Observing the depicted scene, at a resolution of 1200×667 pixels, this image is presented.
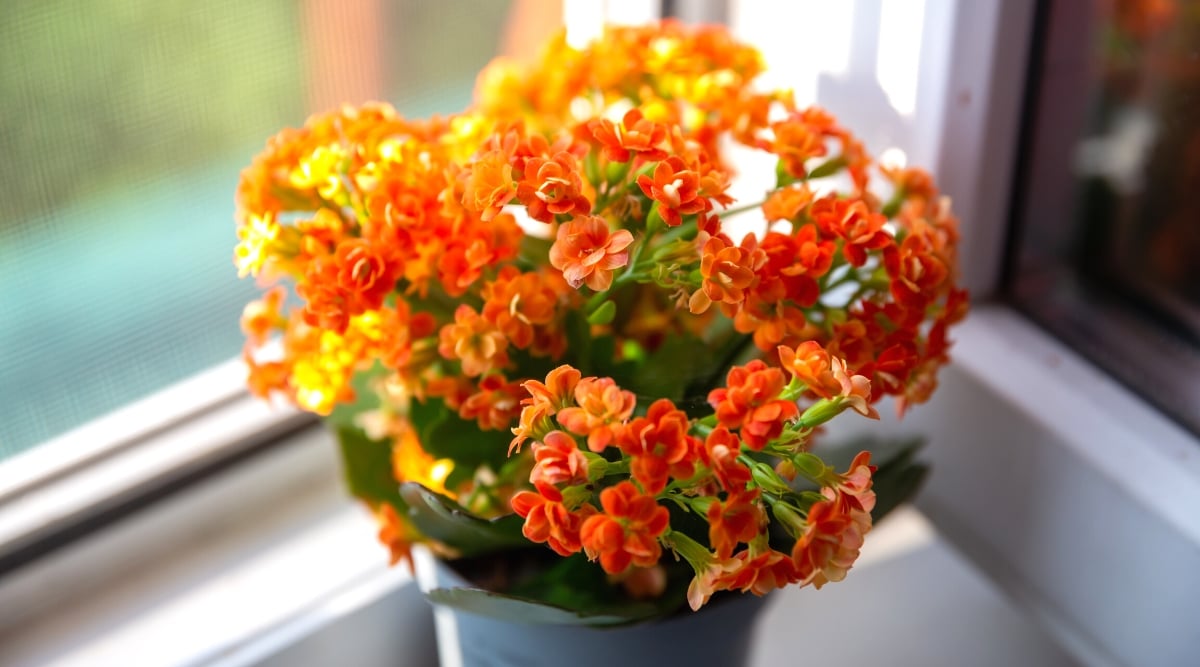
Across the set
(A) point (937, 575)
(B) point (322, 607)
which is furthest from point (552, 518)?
(A) point (937, 575)

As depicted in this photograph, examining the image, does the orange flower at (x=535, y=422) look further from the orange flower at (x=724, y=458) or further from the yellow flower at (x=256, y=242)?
the yellow flower at (x=256, y=242)

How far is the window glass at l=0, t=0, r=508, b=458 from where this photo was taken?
668mm

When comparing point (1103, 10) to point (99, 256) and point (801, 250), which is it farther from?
point (99, 256)

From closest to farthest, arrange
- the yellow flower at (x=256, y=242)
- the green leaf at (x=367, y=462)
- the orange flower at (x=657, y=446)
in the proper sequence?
the orange flower at (x=657, y=446)
the yellow flower at (x=256, y=242)
the green leaf at (x=367, y=462)

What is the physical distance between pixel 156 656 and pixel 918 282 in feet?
1.79

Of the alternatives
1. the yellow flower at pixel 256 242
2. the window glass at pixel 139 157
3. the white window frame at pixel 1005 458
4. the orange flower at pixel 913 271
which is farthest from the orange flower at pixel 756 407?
the window glass at pixel 139 157

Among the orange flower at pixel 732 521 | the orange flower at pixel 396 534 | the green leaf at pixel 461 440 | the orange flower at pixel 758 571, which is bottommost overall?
the orange flower at pixel 396 534

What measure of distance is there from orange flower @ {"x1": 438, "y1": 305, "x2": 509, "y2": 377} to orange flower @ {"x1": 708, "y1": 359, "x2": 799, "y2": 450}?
0.12 m

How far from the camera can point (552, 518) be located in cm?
43

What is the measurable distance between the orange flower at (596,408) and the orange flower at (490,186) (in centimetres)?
9

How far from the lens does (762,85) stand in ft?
2.71

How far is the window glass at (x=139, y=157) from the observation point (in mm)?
668

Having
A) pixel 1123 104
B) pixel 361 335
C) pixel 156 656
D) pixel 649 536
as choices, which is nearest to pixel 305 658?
pixel 156 656

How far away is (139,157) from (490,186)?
36 centimetres
